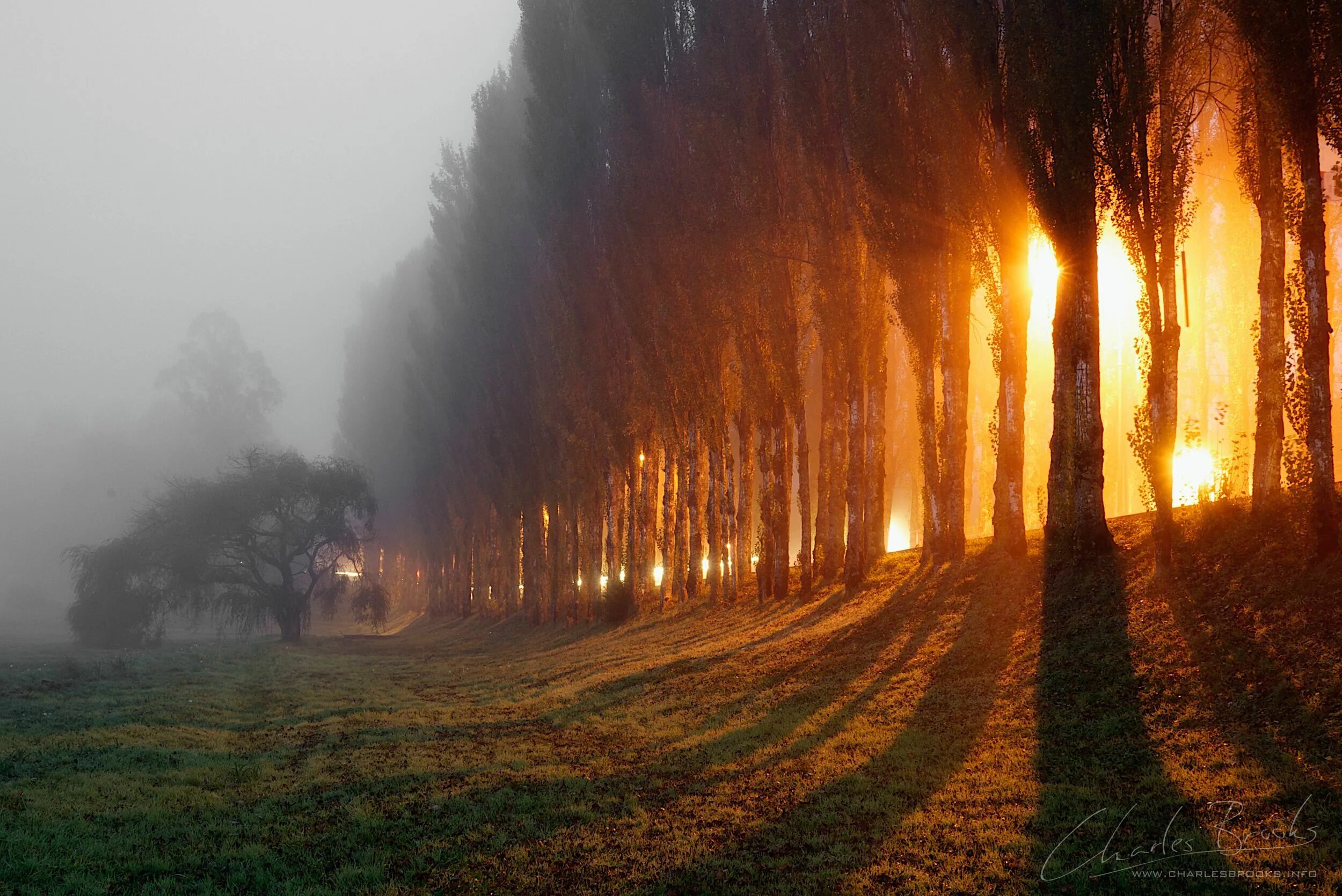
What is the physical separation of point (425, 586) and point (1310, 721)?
80.1m

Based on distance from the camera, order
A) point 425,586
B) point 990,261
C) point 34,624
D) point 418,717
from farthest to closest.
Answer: point 425,586, point 34,624, point 990,261, point 418,717

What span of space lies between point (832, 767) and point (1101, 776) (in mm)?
3228

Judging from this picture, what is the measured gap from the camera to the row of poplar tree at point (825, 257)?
13.6m

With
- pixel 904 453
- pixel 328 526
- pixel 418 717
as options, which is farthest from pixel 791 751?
pixel 328 526

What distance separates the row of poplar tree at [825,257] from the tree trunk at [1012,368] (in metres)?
0.07

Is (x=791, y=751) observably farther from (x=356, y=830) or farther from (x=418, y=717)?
(x=418, y=717)

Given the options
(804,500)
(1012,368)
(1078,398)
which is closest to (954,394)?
(1012,368)

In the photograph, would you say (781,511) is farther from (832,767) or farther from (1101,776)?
(1101,776)

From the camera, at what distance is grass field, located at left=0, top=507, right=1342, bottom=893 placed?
7.20 meters

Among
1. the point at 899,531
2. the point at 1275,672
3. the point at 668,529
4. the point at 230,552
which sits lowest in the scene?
the point at 1275,672

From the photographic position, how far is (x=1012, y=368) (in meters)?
18.7

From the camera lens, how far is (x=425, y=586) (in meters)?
81.1

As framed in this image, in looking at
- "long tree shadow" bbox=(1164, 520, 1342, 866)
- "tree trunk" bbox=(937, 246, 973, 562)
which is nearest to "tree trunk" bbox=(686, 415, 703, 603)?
"tree trunk" bbox=(937, 246, 973, 562)

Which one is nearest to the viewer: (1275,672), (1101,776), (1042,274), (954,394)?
(1101,776)
